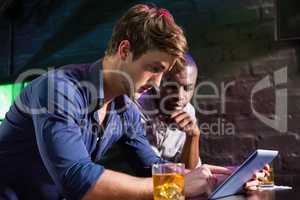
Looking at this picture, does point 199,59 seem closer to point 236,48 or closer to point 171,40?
point 236,48

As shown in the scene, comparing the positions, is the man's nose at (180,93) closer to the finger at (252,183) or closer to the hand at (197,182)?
the finger at (252,183)

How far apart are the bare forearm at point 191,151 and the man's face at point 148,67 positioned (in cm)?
108

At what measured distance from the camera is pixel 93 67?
1372 millimetres

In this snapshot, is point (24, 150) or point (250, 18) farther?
point (250, 18)

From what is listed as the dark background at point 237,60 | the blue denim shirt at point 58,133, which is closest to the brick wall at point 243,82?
the dark background at point 237,60

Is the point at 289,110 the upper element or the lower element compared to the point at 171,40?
lower

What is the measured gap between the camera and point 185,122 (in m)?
2.54

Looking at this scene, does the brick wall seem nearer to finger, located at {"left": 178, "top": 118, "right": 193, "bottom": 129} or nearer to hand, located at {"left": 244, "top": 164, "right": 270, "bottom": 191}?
finger, located at {"left": 178, "top": 118, "right": 193, "bottom": 129}

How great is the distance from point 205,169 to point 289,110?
1255mm

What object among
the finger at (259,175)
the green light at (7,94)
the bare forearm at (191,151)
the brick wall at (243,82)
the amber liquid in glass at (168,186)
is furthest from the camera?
the green light at (7,94)

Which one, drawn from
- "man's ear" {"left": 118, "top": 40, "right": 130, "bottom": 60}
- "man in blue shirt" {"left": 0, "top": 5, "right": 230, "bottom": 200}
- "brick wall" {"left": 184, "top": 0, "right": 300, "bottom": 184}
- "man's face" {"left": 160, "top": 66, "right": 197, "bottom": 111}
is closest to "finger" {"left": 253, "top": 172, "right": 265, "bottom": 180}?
"man in blue shirt" {"left": 0, "top": 5, "right": 230, "bottom": 200}

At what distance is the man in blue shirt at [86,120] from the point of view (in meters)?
1.09

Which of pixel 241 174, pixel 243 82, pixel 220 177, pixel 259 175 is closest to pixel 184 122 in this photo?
pixel 243 82

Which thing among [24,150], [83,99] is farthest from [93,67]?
[24,150]
